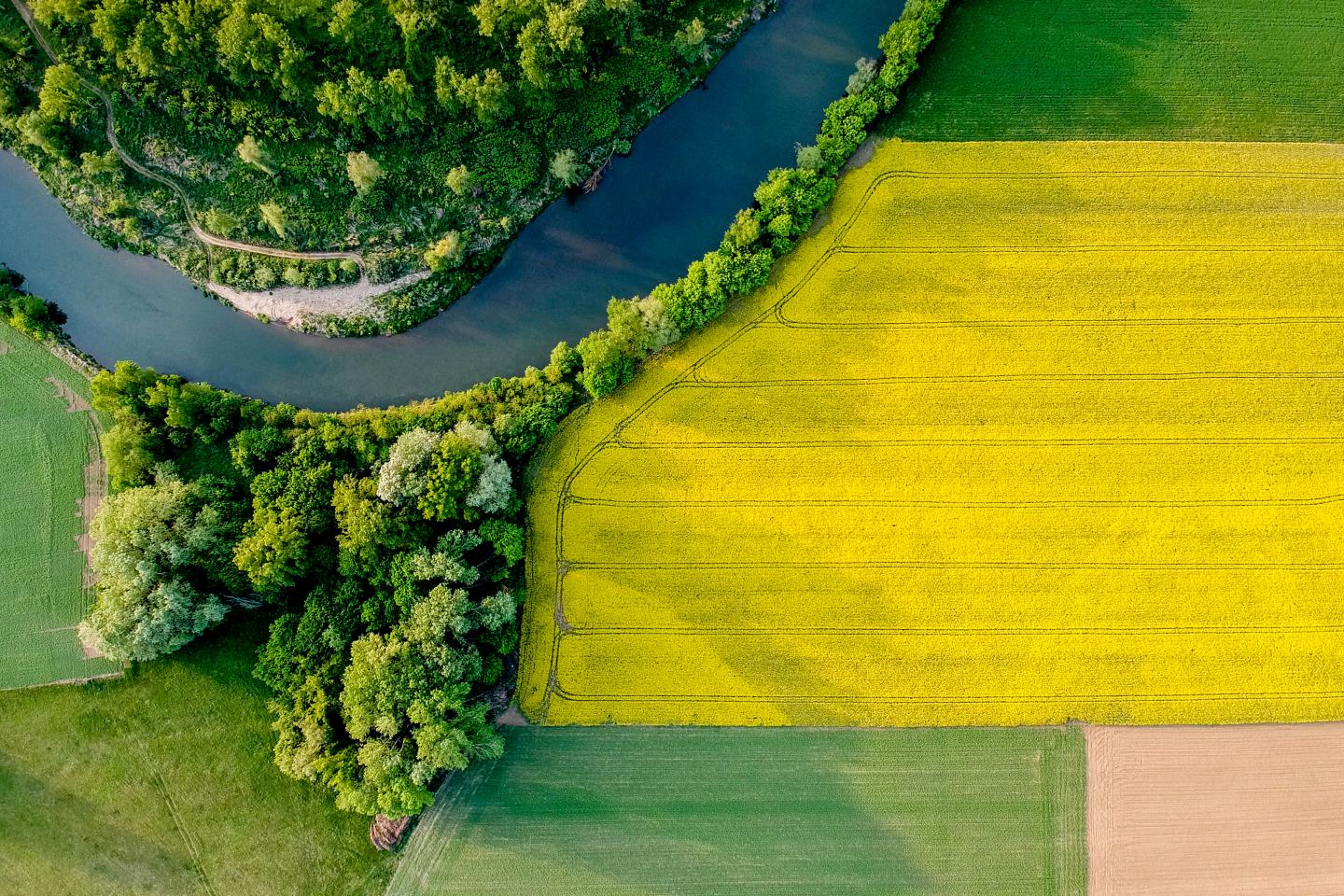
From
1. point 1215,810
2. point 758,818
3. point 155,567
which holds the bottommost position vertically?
point 1215,810

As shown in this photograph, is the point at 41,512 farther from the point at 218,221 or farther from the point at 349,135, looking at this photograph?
the point at 349,135

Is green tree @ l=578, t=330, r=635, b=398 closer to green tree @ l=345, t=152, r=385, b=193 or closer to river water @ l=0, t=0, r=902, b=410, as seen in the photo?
river water @ l=0, t=0, r=902, b=410

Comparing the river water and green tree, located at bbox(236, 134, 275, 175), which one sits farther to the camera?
the river water

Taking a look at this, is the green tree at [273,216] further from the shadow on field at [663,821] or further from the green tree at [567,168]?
the shadow on field at [663,821]

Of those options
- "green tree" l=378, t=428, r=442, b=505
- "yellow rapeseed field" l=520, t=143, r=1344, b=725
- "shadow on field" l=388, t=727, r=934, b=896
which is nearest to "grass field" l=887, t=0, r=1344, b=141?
"yellow rapeseed field" l=520, t=143, r=1344, b=725

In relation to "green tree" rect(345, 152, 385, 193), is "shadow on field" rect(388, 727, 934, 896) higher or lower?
lower

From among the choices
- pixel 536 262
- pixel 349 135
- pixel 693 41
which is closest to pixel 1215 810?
pixel 536 262

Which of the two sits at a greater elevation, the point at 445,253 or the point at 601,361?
the point at 445,253

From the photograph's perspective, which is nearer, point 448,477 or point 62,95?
point 448,477
